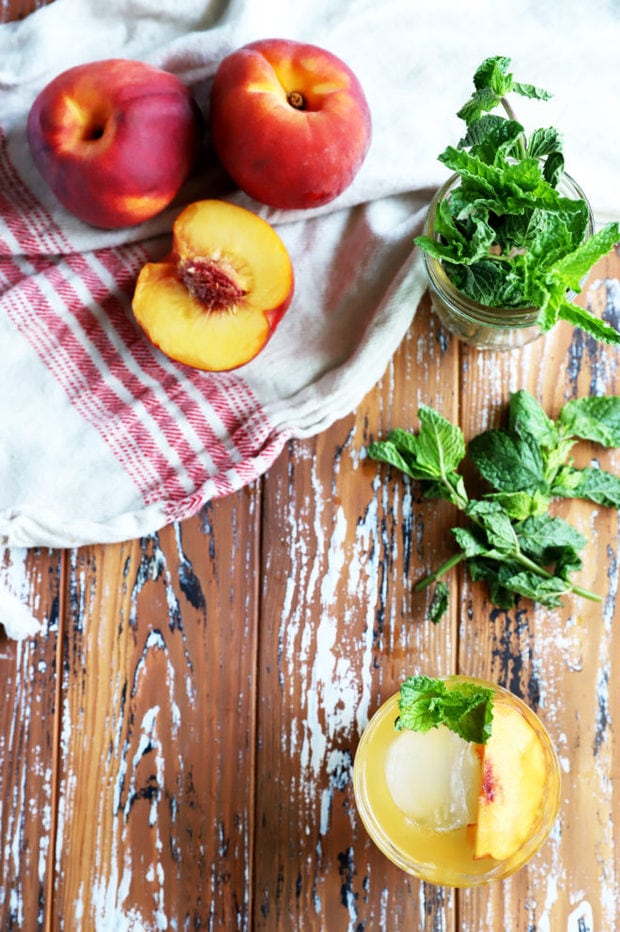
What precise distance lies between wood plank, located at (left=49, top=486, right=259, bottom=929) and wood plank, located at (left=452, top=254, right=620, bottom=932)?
9.5 inches

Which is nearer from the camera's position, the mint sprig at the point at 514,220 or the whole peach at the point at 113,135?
the mint sprig at the point at 514,220

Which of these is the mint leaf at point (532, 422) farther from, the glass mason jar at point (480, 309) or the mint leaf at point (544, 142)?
the mint leaf at point (544, 142)

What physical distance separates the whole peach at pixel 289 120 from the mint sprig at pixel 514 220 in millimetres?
139

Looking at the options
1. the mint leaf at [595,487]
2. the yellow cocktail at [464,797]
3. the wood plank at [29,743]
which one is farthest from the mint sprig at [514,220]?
the wood plank at [29,743]

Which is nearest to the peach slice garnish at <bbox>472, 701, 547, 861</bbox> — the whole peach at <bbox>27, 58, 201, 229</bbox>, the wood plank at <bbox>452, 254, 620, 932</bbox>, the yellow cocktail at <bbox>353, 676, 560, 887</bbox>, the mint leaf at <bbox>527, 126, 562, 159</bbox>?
the yellow cocktail at <bbox>353, 676, 560, 887</bbox>

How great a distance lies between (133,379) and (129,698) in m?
0.33

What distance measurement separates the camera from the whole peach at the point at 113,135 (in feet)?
2.85

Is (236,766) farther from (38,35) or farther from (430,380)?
(38,35)

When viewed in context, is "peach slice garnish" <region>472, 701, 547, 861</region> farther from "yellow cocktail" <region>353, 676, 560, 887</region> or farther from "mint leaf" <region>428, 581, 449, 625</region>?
"mint leaf" <region>428, 581, 449, 625</region>

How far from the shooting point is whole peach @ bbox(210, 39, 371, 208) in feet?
2.82

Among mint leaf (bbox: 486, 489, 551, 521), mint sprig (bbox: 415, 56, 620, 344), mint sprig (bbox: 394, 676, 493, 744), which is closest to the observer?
mint sprig (bbox: 415, 56, 620, 344)

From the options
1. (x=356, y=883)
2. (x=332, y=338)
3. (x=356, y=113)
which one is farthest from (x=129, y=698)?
(x=356, y=113)

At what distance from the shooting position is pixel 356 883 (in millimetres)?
953

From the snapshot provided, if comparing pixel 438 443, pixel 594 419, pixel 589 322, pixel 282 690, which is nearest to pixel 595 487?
pixel 594 419
